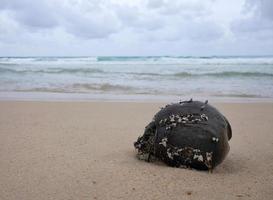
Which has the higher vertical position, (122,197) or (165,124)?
(165,124)

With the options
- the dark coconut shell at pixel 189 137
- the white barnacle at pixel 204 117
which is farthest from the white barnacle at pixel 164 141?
the white barnacle at pixel 204 117

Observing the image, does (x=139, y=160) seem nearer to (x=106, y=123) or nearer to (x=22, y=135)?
(x=22, y=135)

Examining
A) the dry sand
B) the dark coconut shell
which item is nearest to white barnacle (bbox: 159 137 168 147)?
the dark coconut shell

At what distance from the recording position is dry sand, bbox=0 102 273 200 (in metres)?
3.22

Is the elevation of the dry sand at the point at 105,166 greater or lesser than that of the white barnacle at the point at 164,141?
lesser

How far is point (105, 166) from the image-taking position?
3.92 metres

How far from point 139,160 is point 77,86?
1130 centimetres

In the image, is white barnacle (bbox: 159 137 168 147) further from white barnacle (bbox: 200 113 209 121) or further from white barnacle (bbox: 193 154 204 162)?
white barnacle (bbox: 200 113 209 121)

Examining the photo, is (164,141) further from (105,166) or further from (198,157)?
(105,166)

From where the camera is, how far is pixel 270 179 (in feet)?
12.2

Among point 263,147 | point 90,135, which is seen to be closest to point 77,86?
point 90,135

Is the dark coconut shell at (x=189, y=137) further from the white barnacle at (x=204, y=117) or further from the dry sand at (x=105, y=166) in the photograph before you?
the dry sand at (x=105, y=166)

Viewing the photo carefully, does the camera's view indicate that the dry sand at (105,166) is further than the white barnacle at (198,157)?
No

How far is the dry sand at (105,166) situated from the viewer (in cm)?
322
